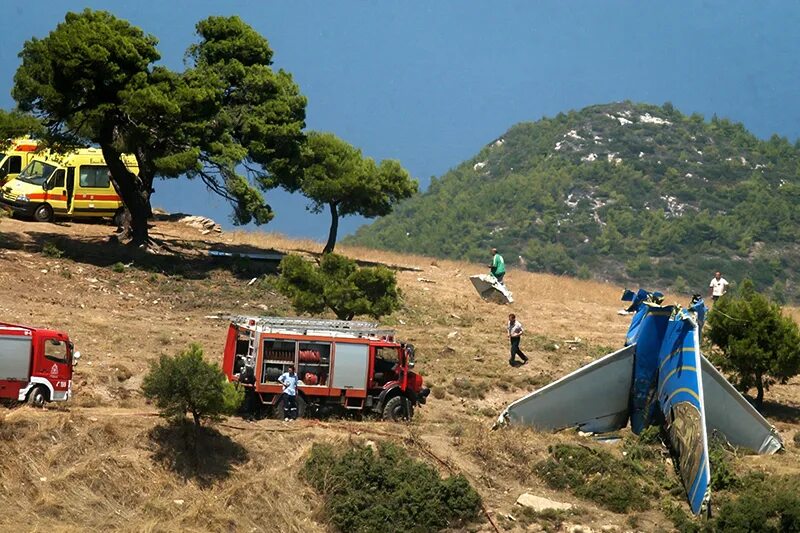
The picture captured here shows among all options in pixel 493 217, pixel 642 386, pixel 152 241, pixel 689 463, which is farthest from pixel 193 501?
pixel 493 217

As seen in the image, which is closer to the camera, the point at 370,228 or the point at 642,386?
the point at 642,386

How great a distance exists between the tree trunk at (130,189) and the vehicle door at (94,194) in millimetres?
2809

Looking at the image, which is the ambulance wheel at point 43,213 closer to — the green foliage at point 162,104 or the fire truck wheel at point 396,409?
the green foliage at point 162,104

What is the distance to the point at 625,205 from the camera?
145625 millimetres

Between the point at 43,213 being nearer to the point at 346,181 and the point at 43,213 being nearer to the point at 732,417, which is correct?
the point at 346,181

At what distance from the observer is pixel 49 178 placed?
160 feet

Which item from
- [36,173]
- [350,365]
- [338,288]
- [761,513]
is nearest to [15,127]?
[36,173]

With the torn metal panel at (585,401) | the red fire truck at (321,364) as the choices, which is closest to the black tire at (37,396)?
the red fire truck at (321,364)

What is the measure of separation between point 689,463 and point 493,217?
116 m

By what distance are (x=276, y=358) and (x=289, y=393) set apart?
80 cm

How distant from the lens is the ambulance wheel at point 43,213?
1922 inches

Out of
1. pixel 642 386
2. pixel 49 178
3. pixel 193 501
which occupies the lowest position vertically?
pixel 193 501

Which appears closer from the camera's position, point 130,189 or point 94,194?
point 130,189

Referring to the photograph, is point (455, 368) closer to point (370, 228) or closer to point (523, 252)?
point (523, 252)
